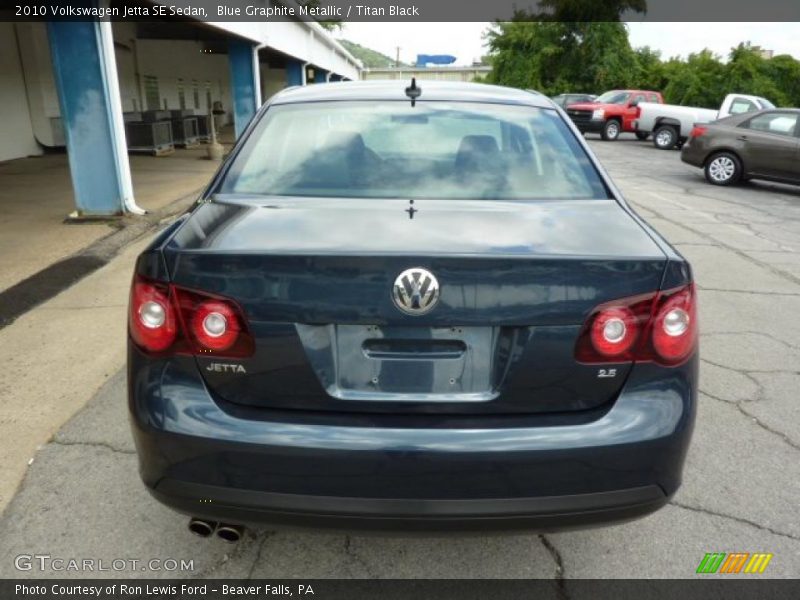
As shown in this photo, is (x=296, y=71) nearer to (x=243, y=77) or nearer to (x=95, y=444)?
(x=243, y=77)

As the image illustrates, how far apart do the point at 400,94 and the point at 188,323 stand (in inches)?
64.3

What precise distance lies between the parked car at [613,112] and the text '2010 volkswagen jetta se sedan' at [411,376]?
2265cm

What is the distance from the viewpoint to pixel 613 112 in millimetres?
23266

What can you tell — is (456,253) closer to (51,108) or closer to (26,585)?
(26,585)

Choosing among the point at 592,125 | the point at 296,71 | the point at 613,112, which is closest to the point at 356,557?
the point at 296,71

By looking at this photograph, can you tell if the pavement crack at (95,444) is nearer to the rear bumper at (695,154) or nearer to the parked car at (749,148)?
the parked car at (749,148)

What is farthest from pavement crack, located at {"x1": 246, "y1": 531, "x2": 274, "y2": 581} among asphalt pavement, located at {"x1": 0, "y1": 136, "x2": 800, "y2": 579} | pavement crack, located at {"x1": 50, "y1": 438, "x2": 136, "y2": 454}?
pavement crack, located at {"x1": 50, "y1": 438, "x2": 136, "y2": 454}

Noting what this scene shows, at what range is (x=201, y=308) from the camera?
1.77 meters

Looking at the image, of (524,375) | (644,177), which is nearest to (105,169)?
(524,375)

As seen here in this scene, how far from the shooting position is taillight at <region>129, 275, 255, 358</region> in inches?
69.1

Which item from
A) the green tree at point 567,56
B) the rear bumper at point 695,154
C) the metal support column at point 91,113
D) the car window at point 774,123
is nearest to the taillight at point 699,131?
the rear bumper at point 695,154

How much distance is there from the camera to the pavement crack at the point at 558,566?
2.17m

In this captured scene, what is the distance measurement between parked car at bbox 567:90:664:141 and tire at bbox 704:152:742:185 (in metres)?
10.6

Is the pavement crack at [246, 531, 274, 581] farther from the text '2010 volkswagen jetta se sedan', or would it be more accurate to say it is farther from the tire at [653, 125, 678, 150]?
the tire at [653, 125, 678, 150]
